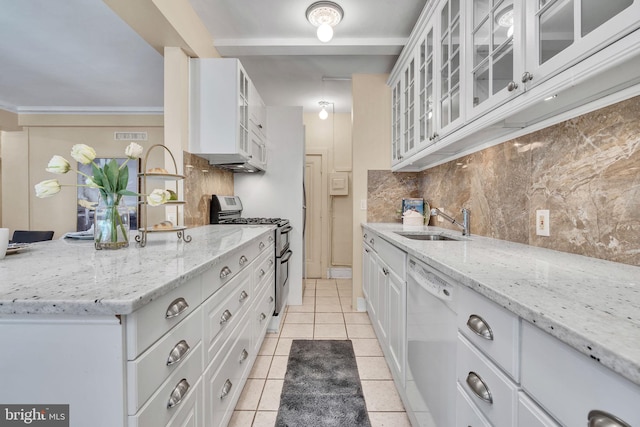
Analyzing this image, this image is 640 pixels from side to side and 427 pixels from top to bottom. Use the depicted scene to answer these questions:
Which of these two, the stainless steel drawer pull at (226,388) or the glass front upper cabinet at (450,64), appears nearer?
the stainless steel drawer pull at (226,388)

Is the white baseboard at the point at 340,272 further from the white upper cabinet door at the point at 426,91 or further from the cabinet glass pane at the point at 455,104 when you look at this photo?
the cabinet glass pane at the point at 455,104

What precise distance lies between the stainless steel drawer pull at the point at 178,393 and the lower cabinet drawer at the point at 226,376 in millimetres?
186

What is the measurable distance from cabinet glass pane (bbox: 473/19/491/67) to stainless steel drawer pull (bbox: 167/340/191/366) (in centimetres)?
166

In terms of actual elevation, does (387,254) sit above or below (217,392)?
above

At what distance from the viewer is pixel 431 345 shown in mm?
1089

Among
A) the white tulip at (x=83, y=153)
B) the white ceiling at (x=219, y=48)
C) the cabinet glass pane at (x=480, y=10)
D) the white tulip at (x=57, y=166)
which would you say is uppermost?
the white ceiling at (x=219, y=48)

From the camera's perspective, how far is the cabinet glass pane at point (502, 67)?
3.58 feet

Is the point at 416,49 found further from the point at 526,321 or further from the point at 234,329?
the point at 234,329

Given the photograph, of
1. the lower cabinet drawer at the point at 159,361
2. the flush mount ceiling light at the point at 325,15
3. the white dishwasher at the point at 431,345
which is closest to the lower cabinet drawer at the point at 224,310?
the lower cabinet drawer at the point at 159,361

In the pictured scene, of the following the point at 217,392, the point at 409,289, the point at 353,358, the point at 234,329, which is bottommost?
the point at 353,358

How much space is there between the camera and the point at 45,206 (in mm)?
4551

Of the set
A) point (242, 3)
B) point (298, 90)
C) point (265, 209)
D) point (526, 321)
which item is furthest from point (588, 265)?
point (298, 90)

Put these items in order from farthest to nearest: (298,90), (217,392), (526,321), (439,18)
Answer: (298,90), (439,18), (217,392), (526,321)

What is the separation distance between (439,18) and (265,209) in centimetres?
243
